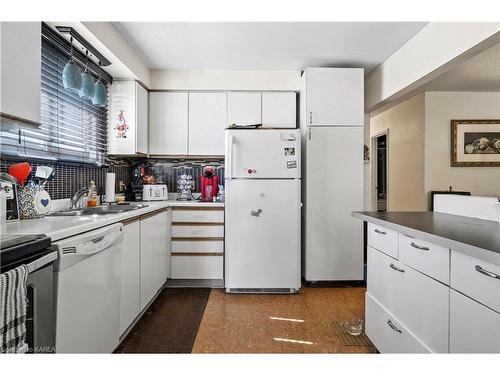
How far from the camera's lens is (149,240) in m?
2.26

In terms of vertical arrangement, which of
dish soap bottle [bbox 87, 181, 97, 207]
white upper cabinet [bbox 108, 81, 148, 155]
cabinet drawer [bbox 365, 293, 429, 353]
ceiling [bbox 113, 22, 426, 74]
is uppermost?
ceiling [bbox 113, 22, 426, 74]

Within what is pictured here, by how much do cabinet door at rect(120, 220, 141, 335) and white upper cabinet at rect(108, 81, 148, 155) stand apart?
1117 mm

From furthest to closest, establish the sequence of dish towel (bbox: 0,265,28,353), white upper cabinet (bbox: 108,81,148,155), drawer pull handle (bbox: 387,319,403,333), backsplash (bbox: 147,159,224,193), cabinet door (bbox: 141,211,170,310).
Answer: backsplash (bbox: 147,159,224,193)
white upper cabinet (bbox: 108,81,148,155)
cabinet door (bbox: 141,211,170,310)
drawer pull handle (bbox: 387,319,403,333)
dish towel (bbox: 0,265,28,353)

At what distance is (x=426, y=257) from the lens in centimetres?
121

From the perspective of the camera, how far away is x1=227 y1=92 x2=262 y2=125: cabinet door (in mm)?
3148

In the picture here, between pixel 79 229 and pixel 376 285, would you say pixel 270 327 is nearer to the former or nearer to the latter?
pixel 376 285

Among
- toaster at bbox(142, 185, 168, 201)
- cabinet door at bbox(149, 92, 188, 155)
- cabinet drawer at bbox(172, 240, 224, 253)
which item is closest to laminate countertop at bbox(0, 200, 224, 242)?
cabinet drawer at bbox(172, 240, 224, 253)

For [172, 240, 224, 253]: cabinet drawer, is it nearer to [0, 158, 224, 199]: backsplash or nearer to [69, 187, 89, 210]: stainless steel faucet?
[0, 158, 224, 199]: backsplash

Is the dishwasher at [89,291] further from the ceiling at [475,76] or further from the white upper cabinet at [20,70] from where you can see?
the ceiling at [475,76]

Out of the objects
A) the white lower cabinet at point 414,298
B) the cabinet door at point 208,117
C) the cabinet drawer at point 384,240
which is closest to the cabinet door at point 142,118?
the cabinet door at point 208,117

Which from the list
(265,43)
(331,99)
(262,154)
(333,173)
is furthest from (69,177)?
(331,99)

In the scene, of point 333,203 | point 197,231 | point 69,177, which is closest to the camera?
point 69,177

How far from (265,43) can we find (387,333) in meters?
2.47

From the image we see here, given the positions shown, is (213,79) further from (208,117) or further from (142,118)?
(142,118)
